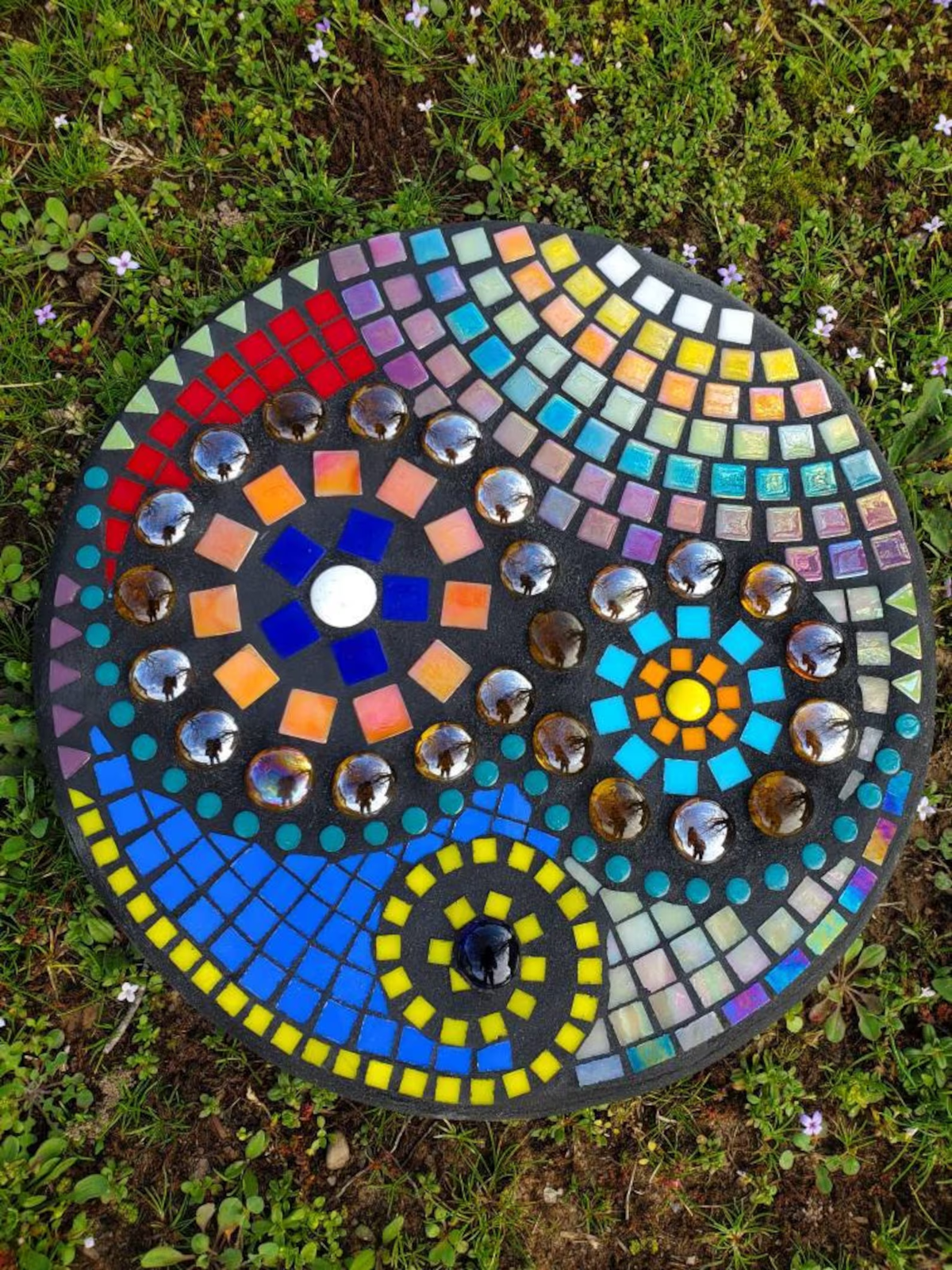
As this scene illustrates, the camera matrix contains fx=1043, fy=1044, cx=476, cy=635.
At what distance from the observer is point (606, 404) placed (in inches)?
84.4

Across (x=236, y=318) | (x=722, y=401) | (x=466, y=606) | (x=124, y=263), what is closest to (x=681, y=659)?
(x=466, y=606)

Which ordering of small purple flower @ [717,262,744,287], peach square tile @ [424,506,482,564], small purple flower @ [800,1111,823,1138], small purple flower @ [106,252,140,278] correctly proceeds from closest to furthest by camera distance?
peach square tile @ [424,506,482,564] → small purple flower @ [800,1111,823,1138] → small purple flower @ [106,252,140,278] → small purple flower @ [717,262,744,287]

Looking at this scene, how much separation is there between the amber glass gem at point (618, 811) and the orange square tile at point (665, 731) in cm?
11

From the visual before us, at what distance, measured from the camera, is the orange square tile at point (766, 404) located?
2156mm

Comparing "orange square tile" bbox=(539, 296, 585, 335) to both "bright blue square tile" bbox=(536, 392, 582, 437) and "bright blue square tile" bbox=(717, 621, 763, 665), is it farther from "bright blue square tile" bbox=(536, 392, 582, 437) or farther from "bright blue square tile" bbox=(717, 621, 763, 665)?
"bright blue square tile" bbox=(717, 621, 763, 665)

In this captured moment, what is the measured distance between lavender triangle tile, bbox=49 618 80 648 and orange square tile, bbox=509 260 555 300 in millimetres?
1141

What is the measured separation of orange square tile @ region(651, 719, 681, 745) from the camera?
204 centimetres

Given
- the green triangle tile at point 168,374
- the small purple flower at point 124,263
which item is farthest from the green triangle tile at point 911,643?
the small purple flower at point 124,263

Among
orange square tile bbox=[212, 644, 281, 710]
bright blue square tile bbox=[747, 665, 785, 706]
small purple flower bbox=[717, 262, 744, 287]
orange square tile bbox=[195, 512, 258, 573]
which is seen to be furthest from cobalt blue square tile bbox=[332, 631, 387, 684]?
small purple flower bbox=[717, 262, 744, 287]

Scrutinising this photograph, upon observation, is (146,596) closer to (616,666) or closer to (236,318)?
(236,318)

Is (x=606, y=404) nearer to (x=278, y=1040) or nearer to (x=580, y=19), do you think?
(x=580, y=19)

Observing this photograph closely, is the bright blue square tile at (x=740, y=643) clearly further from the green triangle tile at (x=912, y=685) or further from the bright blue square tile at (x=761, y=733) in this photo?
the green triangle tile at (x=912, y=685)

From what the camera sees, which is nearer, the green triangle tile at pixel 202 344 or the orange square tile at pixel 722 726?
the orange square tile at pixel 722 726

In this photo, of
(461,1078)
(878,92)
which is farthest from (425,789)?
(878,92)
